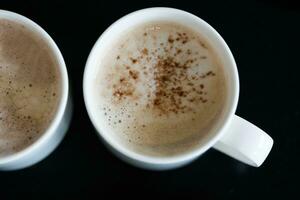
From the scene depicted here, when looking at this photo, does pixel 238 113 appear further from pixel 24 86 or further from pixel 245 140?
pixel 24 86

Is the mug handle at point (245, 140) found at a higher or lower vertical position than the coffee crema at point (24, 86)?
lower

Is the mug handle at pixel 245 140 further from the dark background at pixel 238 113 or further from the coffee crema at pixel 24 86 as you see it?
the coffee crema at pixel 24 86

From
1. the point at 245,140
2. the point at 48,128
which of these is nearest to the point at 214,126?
the point at 245,140

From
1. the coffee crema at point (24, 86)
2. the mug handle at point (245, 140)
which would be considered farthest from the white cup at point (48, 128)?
the mug handle at point (245, 140)

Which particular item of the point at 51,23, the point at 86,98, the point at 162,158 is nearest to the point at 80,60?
the point at 51,23

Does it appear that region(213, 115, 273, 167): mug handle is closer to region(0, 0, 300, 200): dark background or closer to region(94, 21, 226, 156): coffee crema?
region(94, 21, 226, 156): coffee crema

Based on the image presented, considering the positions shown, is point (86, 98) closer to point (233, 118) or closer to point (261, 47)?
point (233, 118)

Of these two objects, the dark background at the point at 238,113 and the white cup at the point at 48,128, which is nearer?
the white cup at the point at 48,128
